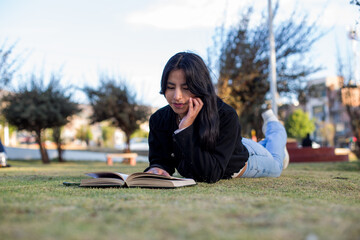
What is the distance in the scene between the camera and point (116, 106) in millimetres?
15656

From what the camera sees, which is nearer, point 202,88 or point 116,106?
point 202,88

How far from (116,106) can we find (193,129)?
1309 cm

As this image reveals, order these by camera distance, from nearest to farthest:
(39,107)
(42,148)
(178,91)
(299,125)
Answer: (178,91) < (39,107) < (42,148) < (299,125)

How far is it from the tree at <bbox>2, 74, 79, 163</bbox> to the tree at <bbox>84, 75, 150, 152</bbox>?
1.04 m

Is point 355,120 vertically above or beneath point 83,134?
beneath

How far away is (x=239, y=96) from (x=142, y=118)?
4.61 metres

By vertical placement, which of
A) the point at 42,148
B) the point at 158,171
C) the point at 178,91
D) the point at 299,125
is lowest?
the point at 42,148

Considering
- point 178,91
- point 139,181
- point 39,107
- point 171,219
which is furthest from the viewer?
point 39,107

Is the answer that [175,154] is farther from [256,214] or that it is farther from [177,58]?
[256,214]

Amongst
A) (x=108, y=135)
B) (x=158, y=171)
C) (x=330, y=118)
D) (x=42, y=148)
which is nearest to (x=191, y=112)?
(x=158, y=171)

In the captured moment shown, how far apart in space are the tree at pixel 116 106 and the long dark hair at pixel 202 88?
41.8ft

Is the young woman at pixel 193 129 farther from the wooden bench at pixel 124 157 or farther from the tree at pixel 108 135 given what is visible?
the tree at pixel 108 135

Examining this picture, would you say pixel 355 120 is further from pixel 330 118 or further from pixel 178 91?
pixel 330 118

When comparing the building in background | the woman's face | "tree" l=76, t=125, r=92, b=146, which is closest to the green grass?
the woman's face
